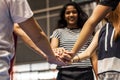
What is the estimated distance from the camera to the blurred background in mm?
5074

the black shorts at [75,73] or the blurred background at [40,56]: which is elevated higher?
the black shorts at [75,73]

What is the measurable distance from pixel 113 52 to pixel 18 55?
168 inches

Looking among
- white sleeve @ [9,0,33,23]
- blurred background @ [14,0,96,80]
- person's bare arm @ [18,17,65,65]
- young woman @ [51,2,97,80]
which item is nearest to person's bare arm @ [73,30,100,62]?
young woman @ [51,2,97,80]

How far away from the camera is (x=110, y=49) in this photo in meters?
1.63

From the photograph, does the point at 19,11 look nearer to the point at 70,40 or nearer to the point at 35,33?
the point at 35,33

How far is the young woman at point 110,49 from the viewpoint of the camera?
1.60 m

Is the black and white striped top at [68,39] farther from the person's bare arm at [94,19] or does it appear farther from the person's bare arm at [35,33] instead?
the person's bare arm at [35,33]

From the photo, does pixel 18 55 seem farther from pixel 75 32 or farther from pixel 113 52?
pixel 113 52

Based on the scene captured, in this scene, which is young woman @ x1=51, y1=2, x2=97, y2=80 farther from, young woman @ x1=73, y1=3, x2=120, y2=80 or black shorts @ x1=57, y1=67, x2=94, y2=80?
young woman @ x1=73, y1=3, x2=120, y2=80

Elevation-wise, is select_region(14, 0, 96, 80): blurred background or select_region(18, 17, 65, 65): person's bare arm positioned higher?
select_region(18, 17, 65, 65): person's bare arm

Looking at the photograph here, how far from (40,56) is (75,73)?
278 centimetres

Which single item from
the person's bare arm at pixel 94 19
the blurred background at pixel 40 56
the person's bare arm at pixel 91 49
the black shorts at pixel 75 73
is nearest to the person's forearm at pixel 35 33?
the person's bare arm at pixel 94 19

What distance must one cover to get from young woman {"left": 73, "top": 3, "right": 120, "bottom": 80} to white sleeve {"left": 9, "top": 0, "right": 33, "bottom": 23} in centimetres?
51

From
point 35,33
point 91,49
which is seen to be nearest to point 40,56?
point 91,49
